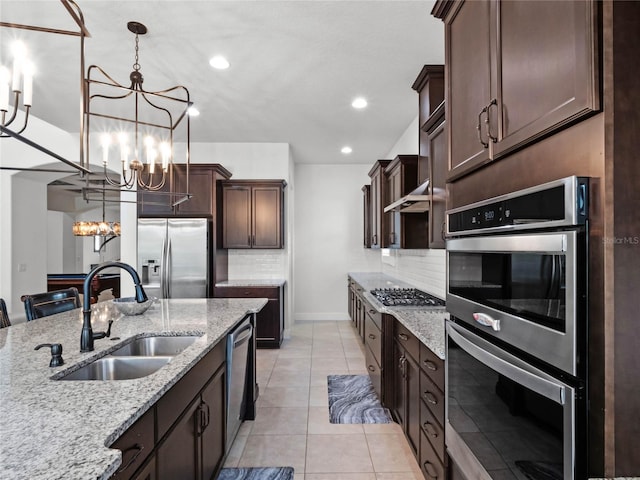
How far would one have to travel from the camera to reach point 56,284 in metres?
7.84

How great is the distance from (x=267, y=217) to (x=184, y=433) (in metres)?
3.90

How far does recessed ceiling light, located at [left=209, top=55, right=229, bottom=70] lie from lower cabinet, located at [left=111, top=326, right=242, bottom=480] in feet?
7.34

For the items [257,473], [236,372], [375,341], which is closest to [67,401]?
[236,372]

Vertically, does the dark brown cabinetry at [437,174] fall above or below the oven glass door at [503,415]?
above

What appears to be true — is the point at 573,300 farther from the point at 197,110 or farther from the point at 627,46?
the point at 197,110

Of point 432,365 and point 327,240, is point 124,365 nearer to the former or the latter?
point 432,365

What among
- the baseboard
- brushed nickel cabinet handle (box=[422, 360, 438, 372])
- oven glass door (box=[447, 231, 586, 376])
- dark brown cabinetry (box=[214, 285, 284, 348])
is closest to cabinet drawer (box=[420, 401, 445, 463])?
brushed nickel cabinet handle (box=[422, 360, 438, 372])

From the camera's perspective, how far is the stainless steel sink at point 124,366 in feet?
5.47

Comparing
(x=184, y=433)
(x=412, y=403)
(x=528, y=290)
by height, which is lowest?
(x=412, y=403)

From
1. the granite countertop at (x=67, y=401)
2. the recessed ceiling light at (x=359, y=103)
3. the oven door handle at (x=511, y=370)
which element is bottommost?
the granite countertop at (x=67, y=401)

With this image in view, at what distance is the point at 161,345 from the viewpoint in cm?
207

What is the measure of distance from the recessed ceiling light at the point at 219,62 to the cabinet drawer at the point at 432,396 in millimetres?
2767

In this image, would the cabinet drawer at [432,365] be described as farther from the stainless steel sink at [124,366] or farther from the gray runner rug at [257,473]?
the stainless steel sink at [124,366]

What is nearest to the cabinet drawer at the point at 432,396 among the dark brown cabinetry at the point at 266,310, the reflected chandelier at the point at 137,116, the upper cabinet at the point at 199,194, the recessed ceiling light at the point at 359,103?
the reflected chandelier at the point at 137,116
